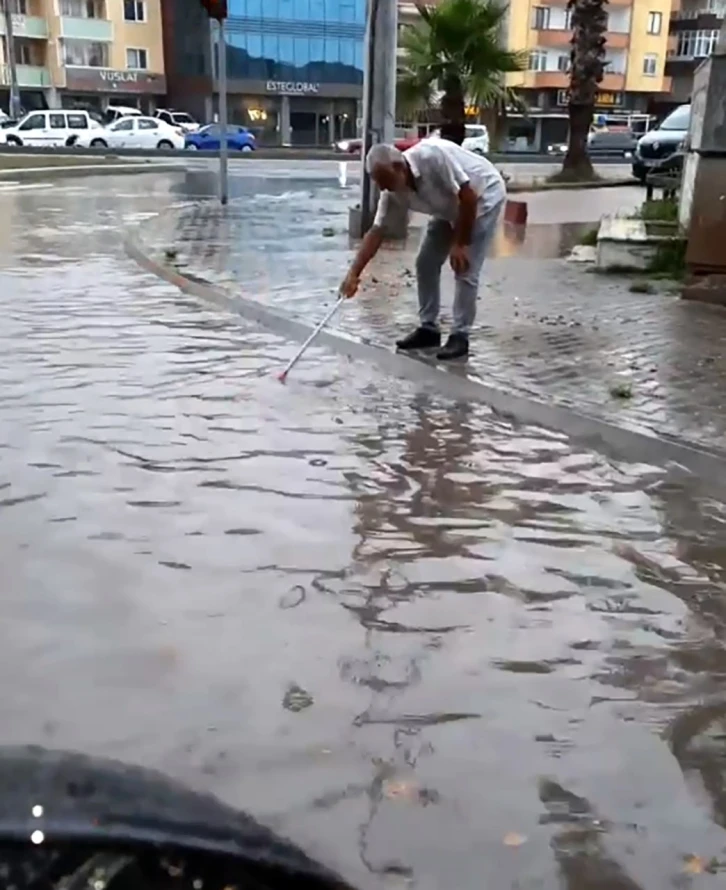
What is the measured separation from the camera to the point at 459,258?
670cm

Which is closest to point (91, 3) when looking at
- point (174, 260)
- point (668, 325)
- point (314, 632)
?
point (174, 260)

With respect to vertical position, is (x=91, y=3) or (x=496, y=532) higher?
(x=91, y=3)

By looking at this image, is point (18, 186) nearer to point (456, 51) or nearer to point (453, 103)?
point (453, 103)

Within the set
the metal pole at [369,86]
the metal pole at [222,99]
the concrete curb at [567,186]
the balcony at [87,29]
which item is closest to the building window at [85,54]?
the balcony at [87,29]

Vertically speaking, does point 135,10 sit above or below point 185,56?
above

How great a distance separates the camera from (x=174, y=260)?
1130 centimetres

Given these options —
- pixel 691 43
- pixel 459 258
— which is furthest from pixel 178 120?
pixel 459 258

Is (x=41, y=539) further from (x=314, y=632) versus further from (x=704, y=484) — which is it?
(x=704, y=484)

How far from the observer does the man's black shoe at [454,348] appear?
22.7ft

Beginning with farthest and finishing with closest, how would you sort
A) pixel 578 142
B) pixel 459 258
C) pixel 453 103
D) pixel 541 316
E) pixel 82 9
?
pixel 82 9 → pixel 578 142 → pixel 453 103 → pixel 541 316 → pixel 459 258

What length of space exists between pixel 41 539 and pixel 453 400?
108 inches

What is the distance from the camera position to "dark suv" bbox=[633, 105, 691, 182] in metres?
24.5

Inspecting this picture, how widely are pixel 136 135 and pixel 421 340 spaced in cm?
3833

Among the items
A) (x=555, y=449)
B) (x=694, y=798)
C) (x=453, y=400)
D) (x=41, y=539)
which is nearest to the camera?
(x=694, y=798)
